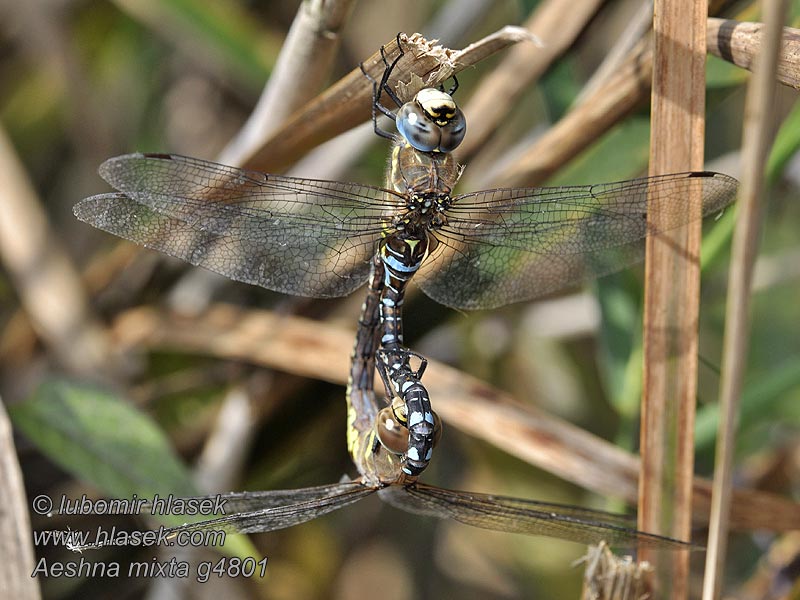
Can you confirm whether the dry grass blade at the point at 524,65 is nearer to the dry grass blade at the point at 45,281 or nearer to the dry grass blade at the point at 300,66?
the dry grass blade at the point at 300,66

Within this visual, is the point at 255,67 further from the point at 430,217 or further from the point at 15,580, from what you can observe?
the point at 15,580

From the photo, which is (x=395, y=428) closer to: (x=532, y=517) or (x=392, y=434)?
(x=392, y=434)

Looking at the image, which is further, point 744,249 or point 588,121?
point 588,121

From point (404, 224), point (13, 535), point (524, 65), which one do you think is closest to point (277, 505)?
point (13, 535)

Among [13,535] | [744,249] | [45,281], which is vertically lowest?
[13,535]

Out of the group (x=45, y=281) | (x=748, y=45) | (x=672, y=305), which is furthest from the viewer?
(x=45, y=281)

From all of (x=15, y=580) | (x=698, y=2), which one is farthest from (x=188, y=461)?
(x=698, y=2)

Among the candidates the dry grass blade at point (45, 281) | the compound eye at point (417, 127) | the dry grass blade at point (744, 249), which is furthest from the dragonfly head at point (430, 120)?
the dry grass blade at point (45, 281)
